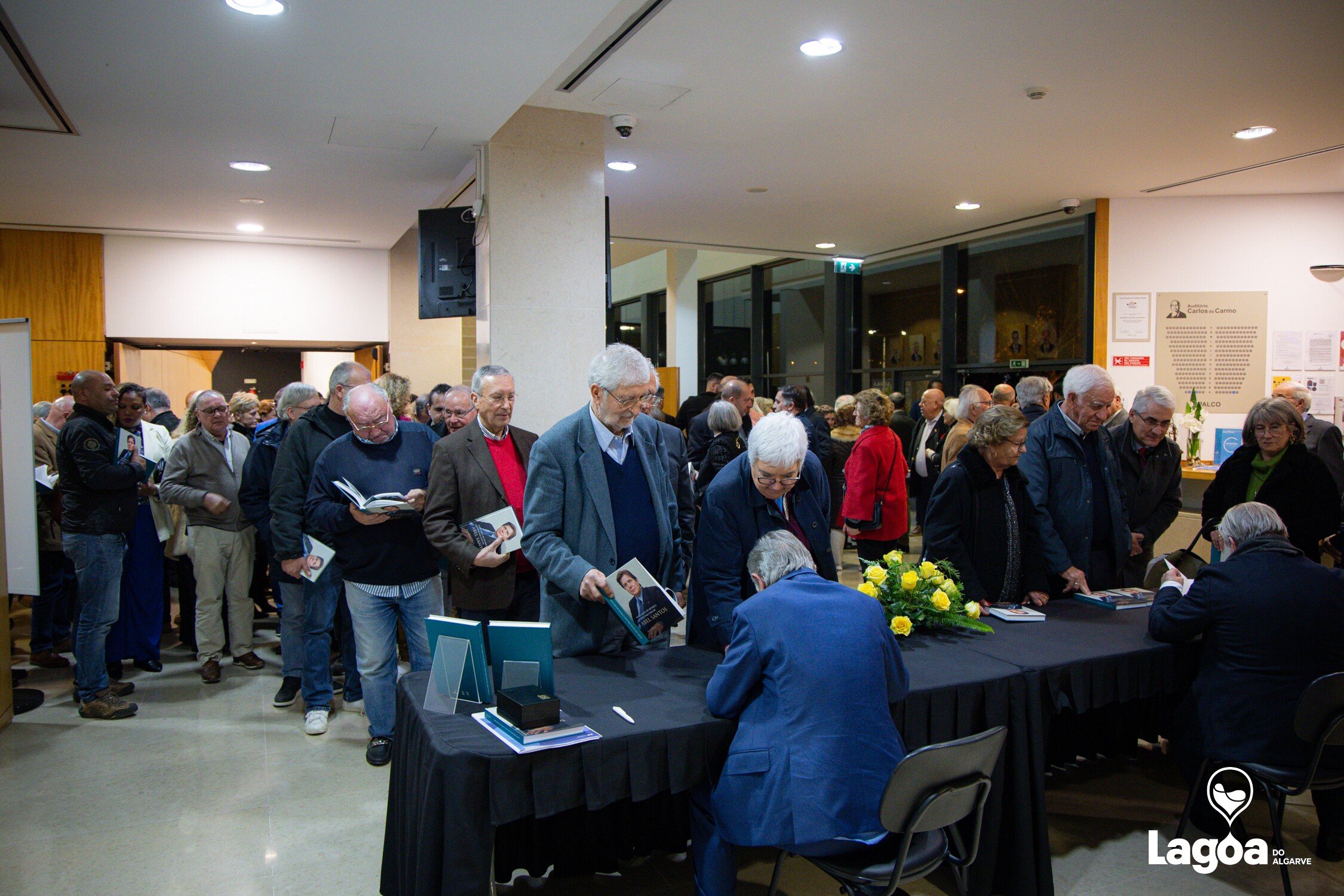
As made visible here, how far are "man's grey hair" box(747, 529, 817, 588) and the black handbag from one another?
3.67m

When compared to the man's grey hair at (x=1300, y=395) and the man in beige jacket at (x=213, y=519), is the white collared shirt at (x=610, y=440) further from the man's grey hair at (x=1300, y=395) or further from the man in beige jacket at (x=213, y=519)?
the man's grey hair at (x=1300, y=395)

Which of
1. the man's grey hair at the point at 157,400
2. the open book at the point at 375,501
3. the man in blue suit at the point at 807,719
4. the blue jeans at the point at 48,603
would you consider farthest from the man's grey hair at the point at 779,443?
the blue jeans at the point at 48,603

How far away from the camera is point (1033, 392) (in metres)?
5.57

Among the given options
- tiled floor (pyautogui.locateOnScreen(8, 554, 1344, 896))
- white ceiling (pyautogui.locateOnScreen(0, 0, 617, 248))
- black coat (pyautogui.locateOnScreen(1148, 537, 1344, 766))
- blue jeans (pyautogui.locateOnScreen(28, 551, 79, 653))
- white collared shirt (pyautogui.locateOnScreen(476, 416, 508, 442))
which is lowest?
tiled floor (pyautogui.locateOnScreen(8, 554, 1344, 896))

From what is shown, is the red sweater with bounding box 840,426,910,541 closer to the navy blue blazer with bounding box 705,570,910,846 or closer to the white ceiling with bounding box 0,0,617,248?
the white ceiling with bounding box 0,0,617,248

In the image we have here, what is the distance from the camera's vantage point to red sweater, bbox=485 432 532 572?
359cm

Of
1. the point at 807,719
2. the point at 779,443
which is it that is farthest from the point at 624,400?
the point at 807,719

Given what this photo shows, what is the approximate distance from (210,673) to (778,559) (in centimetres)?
414

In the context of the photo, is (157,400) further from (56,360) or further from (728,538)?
(728,538)

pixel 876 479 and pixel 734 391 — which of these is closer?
pixel 876 479

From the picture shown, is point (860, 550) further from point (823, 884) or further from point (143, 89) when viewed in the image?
point (143, 89)

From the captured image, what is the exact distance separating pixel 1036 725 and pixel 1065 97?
13.0 feet

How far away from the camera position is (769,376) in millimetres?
12852

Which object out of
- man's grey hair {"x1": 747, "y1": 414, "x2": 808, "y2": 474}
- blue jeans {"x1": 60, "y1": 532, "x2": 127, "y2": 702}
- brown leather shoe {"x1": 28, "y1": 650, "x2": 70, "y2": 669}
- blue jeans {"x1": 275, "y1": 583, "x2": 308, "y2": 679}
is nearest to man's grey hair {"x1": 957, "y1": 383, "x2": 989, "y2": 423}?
man's grey hair {"x1": 747, "y1": 414, "x2": 808, "y2": 474}
